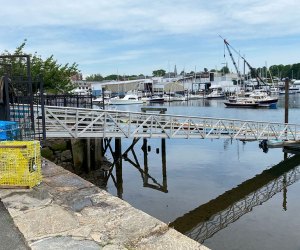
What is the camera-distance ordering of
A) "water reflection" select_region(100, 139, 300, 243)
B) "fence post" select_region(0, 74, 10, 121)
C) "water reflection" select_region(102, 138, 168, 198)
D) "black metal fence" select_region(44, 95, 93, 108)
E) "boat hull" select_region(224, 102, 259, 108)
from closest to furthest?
1. "fence post" select_region(0, 74, 10, 121)
2. "water reflection" select_region(100, 139, 300, 243)
3. "water reflection" select_region(102, 138, 168, 198)
4. "black metal fence" select_region(44, 95, 93, 108)
5. "boat hull" select_region(224, 102, 259, 108)

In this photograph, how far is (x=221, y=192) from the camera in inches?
628

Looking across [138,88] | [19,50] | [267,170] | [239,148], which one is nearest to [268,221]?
[267,170]

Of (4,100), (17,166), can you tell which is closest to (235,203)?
(4,100)

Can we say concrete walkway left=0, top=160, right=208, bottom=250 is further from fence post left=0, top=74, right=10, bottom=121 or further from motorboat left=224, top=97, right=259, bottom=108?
motorboat left=224, top=97, right=259, bottom=108

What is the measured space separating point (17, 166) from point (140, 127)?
33.1ft

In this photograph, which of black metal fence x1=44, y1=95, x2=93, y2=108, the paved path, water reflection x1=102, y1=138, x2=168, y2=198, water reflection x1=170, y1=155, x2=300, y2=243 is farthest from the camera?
black metal fence x1=44, y1=95, x2=93, y2=108

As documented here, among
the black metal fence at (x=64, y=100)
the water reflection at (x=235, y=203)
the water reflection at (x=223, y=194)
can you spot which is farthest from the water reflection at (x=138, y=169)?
the black metal fence at (x=64, y=100)

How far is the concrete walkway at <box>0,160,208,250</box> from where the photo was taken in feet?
14.4

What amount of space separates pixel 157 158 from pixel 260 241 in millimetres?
13042

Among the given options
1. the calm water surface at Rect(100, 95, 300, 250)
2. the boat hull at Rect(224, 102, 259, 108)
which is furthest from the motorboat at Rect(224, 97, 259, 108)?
the calm water surface at Rect(100, 95, 300, 250)

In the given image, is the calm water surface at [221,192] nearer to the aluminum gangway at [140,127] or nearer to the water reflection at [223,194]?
the water reflection at [223,194]

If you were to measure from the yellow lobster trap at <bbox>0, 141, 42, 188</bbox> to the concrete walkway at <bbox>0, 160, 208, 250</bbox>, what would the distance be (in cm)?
18

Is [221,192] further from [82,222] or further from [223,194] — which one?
[82,222]

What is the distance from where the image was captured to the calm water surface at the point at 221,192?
11.4 metres
